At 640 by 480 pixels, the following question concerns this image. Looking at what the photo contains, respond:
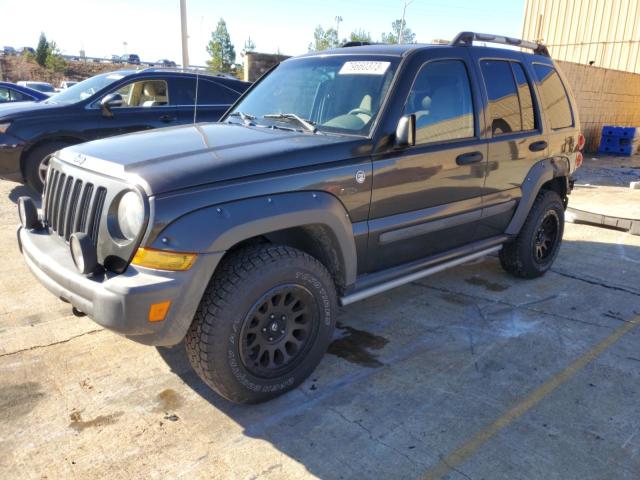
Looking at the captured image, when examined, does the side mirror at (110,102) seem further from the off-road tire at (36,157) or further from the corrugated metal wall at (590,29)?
the corrugated metal wall at (590,29)

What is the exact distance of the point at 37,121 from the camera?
6.84 meters

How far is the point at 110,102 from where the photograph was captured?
6.78 m

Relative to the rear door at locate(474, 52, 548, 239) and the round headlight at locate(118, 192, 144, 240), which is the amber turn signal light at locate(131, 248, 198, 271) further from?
the rear door at locate(474, 52, 548, 239)

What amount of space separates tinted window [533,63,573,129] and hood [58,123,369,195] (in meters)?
2.36

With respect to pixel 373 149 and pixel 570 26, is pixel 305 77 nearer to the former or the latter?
pixel 373 149

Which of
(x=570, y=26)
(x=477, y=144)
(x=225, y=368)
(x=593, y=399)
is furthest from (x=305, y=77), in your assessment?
(x=570, y=26)

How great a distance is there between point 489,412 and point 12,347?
301 centimetres

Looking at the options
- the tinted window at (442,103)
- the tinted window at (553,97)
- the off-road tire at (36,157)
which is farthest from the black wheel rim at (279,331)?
the off-road tire at (36,157)

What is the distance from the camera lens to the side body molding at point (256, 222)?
2459 mm

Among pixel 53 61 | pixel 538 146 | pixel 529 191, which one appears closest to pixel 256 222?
pixel 529 191

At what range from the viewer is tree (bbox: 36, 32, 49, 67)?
159 feet

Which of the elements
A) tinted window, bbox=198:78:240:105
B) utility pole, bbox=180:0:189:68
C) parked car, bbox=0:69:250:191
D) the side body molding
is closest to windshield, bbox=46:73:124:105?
parked car, bbox=0:69:250:191

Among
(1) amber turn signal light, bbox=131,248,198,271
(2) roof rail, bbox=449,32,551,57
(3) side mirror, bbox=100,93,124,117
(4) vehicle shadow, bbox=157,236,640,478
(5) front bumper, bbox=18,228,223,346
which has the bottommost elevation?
(4) vehicle shadow, bbox=157,236,640,478

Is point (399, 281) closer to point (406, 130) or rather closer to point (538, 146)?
point (406, 130)
